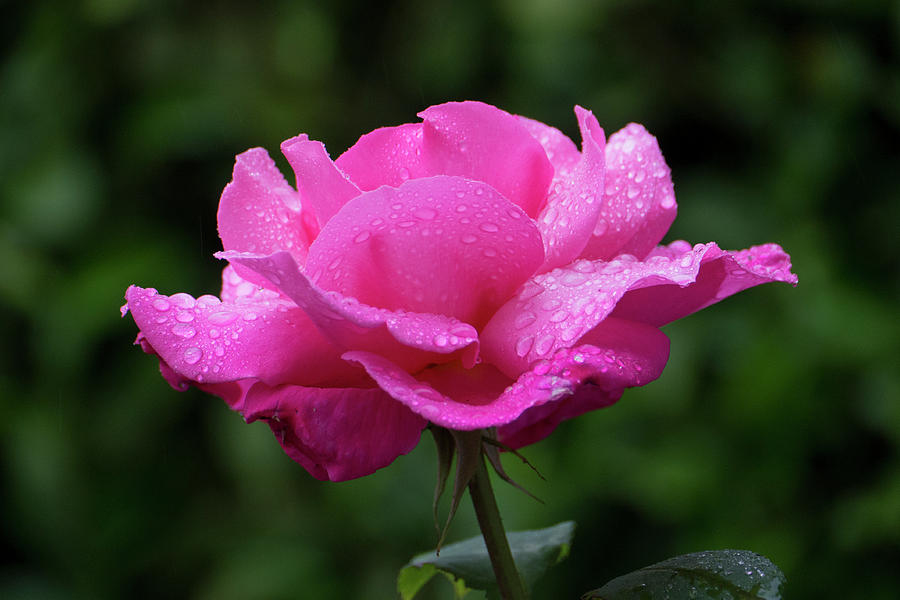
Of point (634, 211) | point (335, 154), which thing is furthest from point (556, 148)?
point (335, 154)

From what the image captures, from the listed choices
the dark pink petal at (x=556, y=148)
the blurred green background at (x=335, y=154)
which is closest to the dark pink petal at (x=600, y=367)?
the dark pink petal at (x=556, y=148)

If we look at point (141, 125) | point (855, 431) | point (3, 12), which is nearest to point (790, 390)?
point (855, 431)

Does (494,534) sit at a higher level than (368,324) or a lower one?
lower

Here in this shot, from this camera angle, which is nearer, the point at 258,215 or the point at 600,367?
the point at 600,367

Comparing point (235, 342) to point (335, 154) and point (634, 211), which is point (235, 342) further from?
point (335, 154)

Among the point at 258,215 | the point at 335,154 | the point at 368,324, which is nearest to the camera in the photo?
the point at 368,324

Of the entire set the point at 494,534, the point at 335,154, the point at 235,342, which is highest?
the point at 235,342

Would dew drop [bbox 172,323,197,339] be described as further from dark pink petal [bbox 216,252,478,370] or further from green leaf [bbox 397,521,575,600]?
green leaf [bbox 397,521,575,600]
